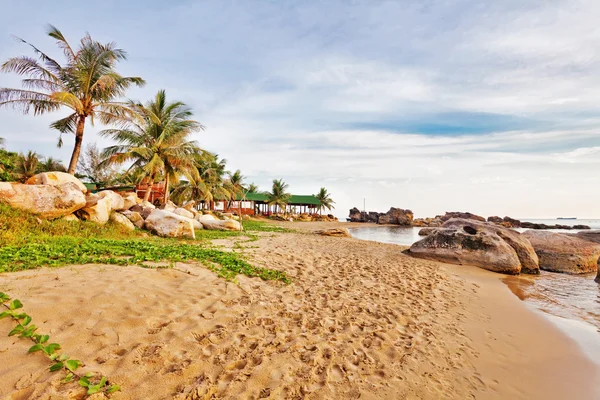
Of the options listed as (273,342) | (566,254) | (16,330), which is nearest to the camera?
(16,330)

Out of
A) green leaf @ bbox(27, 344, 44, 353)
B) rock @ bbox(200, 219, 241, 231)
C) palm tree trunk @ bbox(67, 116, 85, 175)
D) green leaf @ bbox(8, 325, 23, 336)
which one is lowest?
green leaf @ bbox(27, 344, 44, 353)

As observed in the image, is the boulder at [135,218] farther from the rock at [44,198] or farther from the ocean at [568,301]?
the ocean at [568,301]

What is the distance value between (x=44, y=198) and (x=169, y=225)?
4.72 meters

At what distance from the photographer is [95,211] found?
12203mm

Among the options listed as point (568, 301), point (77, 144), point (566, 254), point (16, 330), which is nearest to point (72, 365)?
point (16, 330)

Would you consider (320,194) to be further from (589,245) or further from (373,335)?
(373,335)

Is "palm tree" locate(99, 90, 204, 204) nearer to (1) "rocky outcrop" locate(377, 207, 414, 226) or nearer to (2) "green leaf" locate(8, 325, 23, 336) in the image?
(2) "green leaf" locate(8, 325, 23, 336)

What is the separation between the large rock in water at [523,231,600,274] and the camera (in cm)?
1224

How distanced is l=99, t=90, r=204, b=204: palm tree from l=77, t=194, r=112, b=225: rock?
837cm

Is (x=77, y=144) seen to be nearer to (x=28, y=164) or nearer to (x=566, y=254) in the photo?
(x=28, y=164)

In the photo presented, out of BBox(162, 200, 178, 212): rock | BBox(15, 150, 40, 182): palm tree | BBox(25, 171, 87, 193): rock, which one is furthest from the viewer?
BBox(15, 150, 40, 182): palm tree

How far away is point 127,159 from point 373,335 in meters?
23.4

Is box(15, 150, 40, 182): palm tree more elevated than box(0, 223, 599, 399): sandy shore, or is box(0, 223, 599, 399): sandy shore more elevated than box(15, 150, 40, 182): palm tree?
box(15, 150, 40, 182): palm tree

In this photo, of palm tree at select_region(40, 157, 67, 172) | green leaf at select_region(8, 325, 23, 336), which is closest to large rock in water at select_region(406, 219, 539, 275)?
green leaf at select_region(8, 325, 23, 336)
